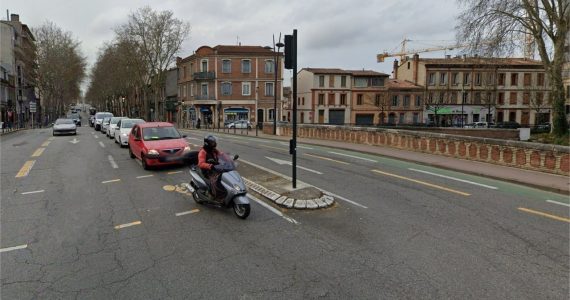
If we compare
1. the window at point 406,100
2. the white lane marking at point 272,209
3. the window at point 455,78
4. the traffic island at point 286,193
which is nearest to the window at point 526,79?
the window at point 455,78

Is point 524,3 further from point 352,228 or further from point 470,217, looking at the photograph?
point 352,228

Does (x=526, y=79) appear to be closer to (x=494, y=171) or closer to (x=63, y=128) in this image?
(x=494, y=171)

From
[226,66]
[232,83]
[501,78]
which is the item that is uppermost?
[226,66]

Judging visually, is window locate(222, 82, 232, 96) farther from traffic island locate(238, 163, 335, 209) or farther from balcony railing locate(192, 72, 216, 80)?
traffic island locate(238, 163, 335, 209)

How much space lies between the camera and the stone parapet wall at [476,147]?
1129 cm

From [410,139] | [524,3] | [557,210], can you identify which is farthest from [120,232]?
[524,3]

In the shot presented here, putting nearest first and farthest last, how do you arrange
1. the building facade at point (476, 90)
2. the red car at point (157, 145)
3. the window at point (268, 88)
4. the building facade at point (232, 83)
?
the red car at point (157, 145)
the building facade at point (232, 83)
the window at point (268, 88)
the building facade at point (476, 90)

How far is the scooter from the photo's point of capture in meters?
6.34

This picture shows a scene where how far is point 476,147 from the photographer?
1396 centimetres

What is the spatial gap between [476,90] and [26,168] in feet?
202

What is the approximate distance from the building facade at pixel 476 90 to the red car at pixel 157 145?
51852 millimetres

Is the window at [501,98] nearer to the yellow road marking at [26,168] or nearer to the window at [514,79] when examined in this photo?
the window at [514,79]

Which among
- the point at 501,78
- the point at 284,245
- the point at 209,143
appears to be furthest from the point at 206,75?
the point at 284,245

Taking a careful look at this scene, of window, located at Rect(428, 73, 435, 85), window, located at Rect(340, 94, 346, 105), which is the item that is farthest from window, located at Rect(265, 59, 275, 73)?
window, located at Rect(428, 73, 435, 85)
